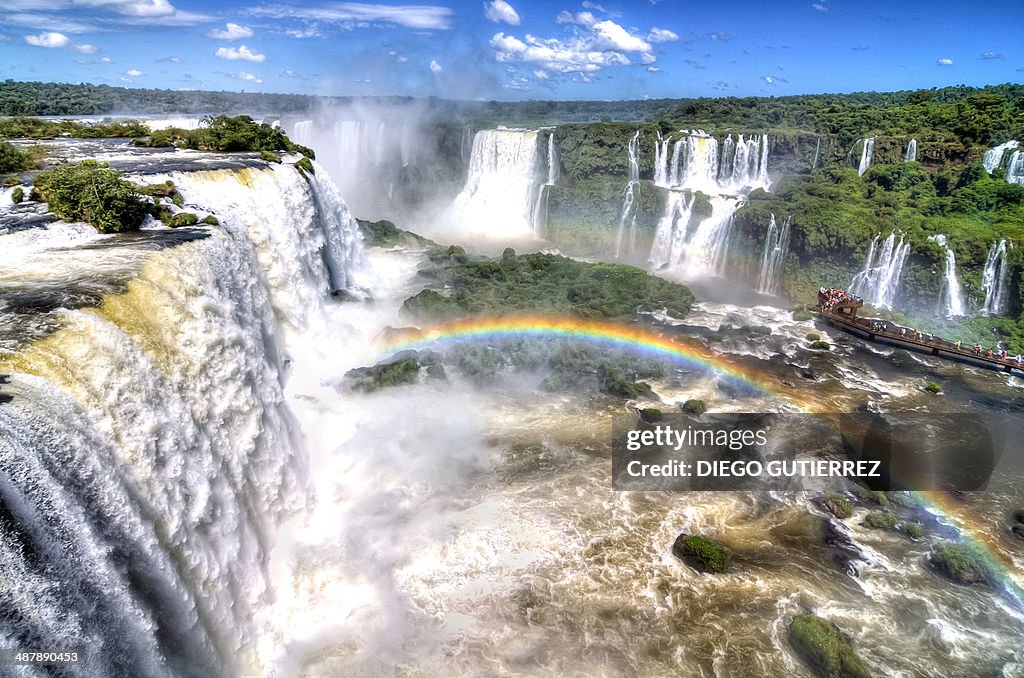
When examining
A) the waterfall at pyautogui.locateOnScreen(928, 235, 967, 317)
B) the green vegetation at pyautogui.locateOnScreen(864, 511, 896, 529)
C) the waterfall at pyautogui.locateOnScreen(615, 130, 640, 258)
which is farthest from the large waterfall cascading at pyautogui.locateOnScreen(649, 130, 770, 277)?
the green vegetation at pyautogui.locateOnScreen(864, 511, 896, 529)

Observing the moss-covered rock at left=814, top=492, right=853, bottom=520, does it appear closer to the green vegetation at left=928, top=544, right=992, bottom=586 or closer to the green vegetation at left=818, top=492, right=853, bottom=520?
the green vegetation at left=818, top=492, right=853, bottom=520

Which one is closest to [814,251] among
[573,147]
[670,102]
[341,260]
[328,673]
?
[573,147]

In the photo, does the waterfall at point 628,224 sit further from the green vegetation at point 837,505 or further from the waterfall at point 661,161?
the green vegetation at point 837,505

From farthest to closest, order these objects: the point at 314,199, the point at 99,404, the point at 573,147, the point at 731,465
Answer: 1. the point at 573,147
2. the point at 314,199
3. the point at 731,465
4. the point at 99,404

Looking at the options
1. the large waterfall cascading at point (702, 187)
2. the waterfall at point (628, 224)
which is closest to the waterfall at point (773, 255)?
the large waterfall cascading at point (702, 187)

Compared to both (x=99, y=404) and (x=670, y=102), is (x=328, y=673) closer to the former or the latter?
(x=99, y=404)
